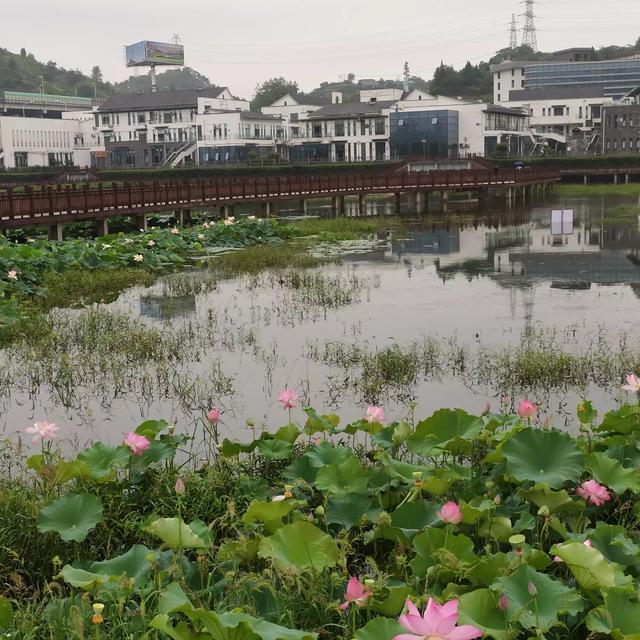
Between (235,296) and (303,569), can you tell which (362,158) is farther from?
(303,569)

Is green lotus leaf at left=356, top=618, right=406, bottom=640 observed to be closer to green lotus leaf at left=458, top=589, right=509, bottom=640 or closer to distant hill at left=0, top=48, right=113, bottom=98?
green lotus leaf at left=458, top=589, right=509, bottom=640

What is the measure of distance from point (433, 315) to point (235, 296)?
4.42 metres

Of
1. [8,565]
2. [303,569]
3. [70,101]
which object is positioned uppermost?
[70,101]

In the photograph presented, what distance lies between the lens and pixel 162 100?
272 feet

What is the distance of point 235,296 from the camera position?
17062 mm

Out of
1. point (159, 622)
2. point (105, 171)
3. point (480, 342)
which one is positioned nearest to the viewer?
point (159, 622)

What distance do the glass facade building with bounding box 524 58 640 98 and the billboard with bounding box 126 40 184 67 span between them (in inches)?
1879

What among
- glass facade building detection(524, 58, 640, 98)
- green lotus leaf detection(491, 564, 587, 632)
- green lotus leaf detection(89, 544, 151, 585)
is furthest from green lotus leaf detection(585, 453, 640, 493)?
glass facade building detection(524, 58, 640, 98)

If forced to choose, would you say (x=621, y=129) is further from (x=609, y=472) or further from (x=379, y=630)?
(x=379, y=630)

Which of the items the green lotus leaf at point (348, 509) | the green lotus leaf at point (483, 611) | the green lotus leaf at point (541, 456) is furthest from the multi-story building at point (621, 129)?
the green lotus leaf at point (483, 611)

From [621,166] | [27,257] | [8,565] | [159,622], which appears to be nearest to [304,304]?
[27,257]

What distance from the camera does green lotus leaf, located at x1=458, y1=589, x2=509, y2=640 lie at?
367cm

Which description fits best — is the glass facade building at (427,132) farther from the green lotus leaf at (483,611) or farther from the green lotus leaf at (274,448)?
the green lotus leaf at (483,611)

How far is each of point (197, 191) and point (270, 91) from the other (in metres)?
102
